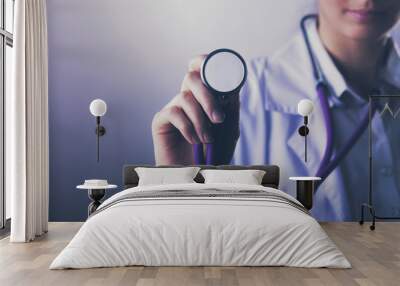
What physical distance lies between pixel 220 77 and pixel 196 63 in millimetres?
366

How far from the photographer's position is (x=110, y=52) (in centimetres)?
772

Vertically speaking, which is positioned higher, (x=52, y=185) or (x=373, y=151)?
(x=373, y=151)

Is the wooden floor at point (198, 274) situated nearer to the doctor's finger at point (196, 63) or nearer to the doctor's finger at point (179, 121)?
the doctor's finger at point (179, 121)

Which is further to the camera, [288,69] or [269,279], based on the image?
[288,69]

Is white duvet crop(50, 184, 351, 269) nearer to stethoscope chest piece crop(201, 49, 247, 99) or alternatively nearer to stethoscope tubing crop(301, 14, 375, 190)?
stethoscope tubing crop(301, 14, 375, 190)

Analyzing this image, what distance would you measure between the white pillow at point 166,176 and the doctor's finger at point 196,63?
4.53 feet

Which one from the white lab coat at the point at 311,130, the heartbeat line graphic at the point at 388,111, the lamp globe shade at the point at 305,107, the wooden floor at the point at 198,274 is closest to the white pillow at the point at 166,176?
the white lab coat at the point at 311,130

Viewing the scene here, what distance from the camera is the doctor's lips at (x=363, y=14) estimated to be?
7602mm

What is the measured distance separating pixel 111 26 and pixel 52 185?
7.32 feet

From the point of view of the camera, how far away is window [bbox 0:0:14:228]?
270 inches

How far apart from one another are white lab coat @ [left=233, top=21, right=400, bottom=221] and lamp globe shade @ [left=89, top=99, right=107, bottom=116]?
5.82ft

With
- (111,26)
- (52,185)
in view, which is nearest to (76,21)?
(111,26)

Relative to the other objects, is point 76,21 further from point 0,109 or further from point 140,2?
point 0,109

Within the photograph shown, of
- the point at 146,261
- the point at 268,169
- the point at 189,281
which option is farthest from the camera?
the point at 268,169
